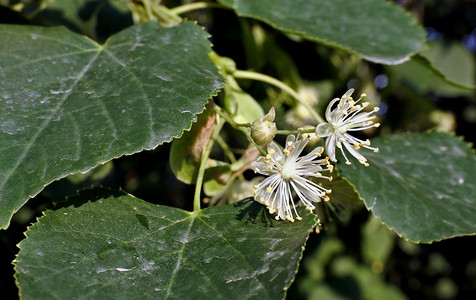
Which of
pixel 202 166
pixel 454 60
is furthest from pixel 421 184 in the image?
pixel 454 60

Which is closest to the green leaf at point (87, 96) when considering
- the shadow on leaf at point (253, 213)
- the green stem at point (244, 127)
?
the green stem at point (244, 127)

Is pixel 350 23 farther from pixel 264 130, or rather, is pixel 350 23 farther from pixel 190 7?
pixel 264 130

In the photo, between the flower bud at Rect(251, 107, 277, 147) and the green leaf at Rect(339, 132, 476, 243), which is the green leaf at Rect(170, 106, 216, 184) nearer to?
the flower bud at Rect(251, 107, 277, 147)

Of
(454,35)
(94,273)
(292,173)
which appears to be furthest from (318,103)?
(454,35)

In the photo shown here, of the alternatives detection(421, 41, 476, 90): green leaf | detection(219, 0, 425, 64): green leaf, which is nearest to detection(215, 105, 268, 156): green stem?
detection(219, 0, 425, 64): green leaf

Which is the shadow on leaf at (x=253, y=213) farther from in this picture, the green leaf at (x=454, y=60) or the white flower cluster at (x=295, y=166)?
the green leaf at (x=454, y=60)

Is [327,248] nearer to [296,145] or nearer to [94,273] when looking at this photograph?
[296,145]
